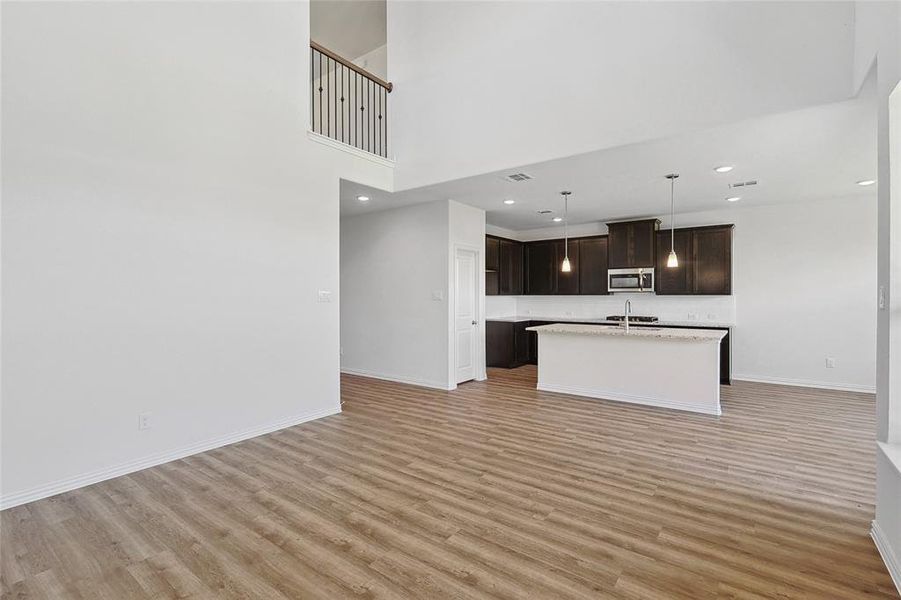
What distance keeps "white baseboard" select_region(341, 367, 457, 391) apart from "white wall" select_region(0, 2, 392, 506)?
1.81 m

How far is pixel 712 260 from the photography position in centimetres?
662

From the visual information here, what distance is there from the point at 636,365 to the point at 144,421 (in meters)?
4.93

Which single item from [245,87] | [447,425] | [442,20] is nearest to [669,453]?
[447,425]

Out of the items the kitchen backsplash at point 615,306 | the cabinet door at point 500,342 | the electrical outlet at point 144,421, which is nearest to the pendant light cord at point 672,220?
the kitchen backsplash at point 615,306

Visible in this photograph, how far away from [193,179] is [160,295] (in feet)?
3.27

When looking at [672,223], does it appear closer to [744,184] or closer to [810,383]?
[744,184]

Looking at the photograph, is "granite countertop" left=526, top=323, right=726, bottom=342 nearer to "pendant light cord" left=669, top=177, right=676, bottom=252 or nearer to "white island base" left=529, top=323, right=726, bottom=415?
"white island base" left=529, top=323, right=726, bottom=415

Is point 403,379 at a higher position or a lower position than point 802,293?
lower

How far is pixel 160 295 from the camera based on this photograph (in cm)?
341

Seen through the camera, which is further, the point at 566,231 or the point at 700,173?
the point at 566,231

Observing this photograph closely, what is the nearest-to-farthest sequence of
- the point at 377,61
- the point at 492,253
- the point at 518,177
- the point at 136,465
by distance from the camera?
the point at 136,465 → the point at 518,177 → the point at 377,61 → the point at 492,253

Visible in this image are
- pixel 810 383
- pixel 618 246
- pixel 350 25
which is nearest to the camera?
pixel 810 383

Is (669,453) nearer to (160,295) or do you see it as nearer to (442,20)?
(160,295)

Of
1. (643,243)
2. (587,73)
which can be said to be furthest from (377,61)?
(643,243)
